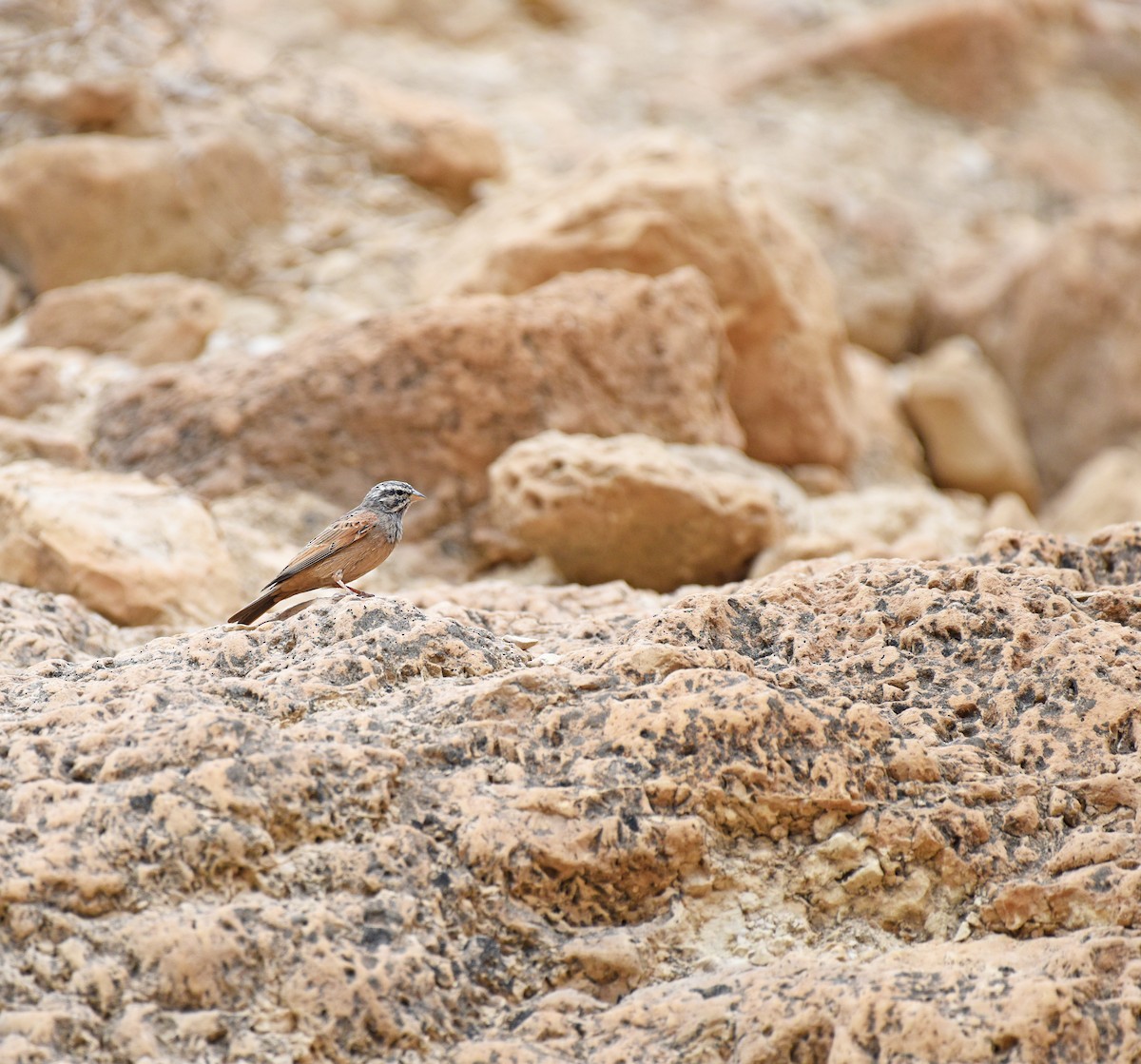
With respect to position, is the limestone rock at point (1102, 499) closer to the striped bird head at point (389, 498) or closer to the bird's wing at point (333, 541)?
the striped bird head at point (389, 498)

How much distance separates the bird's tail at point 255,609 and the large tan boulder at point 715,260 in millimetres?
4207

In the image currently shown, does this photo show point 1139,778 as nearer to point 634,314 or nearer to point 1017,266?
point 634,314

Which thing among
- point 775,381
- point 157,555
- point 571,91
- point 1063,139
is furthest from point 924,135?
point 157,555

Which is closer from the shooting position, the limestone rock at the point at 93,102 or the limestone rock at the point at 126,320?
the limestone rock at the point at 126,320

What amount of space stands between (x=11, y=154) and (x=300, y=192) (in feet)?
7.37

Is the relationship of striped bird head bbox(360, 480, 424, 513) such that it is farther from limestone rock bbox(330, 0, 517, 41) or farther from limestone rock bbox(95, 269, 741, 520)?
limestone rock bbox(330, 0, 517, 41)

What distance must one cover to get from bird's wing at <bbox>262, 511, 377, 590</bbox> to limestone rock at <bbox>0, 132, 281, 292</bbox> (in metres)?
5.30

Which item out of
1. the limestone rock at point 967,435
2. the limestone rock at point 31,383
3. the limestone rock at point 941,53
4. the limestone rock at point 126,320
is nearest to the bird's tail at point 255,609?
the limestone rock at point 31,383

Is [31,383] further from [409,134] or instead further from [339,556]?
[409,134]

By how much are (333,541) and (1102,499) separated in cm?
652

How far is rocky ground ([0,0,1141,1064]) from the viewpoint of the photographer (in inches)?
103

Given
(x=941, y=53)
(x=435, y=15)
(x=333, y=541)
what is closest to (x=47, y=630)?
(x=333, y=541)

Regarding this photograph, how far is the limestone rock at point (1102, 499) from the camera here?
8.99 m

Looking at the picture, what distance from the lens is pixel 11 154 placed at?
904 centimetres
